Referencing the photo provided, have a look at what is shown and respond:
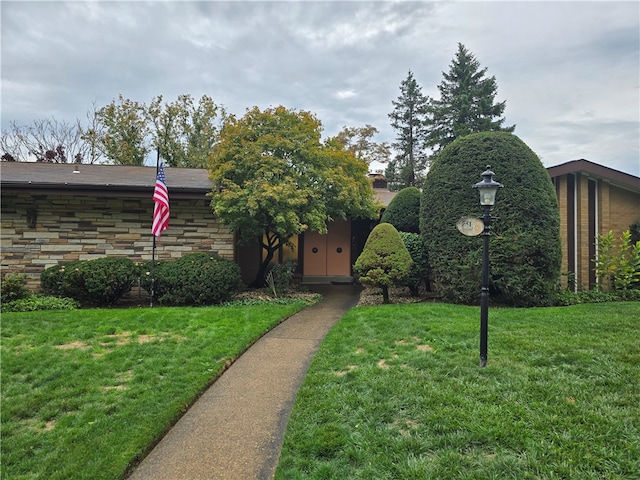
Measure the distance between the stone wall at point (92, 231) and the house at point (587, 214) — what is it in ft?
30.0

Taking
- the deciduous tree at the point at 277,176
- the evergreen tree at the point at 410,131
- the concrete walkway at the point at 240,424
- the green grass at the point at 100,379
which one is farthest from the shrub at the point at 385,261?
the evergreen tree at the point at 410,131

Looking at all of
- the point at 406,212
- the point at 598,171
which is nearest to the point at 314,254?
the point at 406,212

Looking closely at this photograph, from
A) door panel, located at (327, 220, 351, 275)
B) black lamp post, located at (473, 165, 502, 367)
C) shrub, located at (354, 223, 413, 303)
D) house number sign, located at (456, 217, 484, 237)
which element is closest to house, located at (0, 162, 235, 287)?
shrub, located at (354, 223, 413, 303)

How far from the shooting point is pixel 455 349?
4246mm

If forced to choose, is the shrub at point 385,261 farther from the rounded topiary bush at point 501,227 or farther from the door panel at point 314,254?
the door panel at point 314,254

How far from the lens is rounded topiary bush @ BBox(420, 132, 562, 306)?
22.6 ft

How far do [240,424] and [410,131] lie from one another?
30092 millimetres

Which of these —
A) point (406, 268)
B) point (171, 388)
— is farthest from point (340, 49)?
point (171, 388)

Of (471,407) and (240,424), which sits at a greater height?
(471,407)

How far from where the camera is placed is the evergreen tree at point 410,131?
29391 millimetres

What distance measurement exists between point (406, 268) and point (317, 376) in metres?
4.18

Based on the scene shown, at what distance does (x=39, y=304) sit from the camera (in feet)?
22.8

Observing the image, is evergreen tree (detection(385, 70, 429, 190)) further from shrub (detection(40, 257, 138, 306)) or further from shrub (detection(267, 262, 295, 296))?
shrub (detection(40, 257, 138, 306))

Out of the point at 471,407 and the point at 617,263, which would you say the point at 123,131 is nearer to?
the point at 471,407
